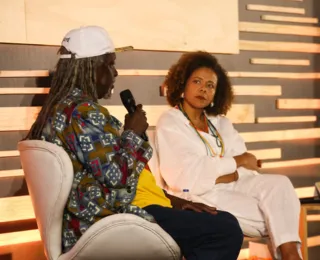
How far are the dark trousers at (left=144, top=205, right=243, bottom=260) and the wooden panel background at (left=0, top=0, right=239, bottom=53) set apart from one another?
1357 mm

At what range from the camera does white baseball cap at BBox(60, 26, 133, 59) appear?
241 cm

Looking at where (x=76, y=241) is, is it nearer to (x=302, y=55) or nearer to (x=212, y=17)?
(x=212, y=17)

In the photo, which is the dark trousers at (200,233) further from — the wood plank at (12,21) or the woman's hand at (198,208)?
the wood plank at (12,21)

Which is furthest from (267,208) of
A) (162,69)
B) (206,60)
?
(162,69)

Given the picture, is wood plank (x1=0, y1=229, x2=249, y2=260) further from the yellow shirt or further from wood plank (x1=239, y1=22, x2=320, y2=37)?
wood plank (x1=239, y1=22, x2=320, y2=37)

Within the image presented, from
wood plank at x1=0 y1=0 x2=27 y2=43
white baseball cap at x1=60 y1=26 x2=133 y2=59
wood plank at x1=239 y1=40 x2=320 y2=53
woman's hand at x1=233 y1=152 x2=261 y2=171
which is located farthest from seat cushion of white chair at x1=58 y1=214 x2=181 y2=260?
wood plank at x1=239 y1=40 x2=320 y2=53

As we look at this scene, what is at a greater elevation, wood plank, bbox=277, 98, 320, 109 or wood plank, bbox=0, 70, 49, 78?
wood plank, bbox=0, 70, 49, 78

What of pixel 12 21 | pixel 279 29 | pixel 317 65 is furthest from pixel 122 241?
pixel 317 65

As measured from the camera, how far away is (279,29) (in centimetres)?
407

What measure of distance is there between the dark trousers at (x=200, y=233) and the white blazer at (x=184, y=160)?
0.63 meters

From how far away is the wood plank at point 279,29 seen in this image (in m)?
3.92

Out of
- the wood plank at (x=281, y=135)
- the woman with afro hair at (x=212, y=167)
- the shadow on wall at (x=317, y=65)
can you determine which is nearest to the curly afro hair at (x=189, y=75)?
the woman with afro hair at (x=212, y=167)

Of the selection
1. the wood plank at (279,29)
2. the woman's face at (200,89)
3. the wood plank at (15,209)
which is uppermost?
the wood plank at (279,29)

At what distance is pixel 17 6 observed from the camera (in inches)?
119
